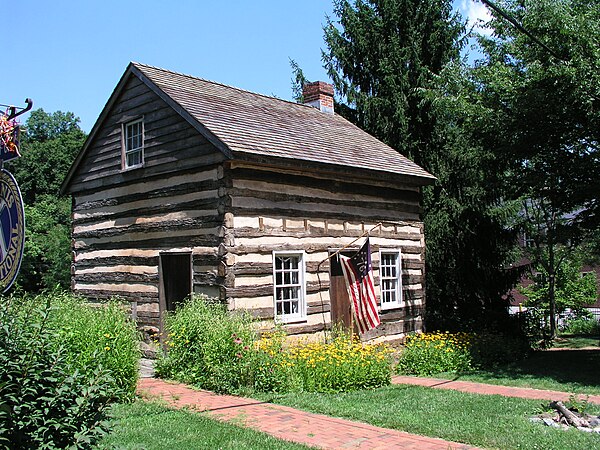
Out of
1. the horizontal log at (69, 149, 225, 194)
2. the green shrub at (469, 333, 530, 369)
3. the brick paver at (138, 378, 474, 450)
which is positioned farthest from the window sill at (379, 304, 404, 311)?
the brick paver at (138, 378, 474, 450)

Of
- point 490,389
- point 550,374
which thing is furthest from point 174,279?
point 550,374

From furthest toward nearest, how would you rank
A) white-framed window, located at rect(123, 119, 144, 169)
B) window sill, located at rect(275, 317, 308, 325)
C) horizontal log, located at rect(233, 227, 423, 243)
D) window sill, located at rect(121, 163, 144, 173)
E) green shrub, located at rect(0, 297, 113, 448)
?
white-framed window, located at rect(123, 119, 144, 169), window sill, located at rect(121, 163, 144, 173), window sill, located at rect(275, 317, 308, 325), horizontal log, located at rect(233, 227, 423, 243), green shrub, located at rect(0, 297, 113, 448)

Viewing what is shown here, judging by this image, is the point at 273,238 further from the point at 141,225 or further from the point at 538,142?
the point at 538,142

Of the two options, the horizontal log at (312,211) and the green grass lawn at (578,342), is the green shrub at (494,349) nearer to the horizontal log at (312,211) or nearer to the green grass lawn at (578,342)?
the horizontal log at (312,211)

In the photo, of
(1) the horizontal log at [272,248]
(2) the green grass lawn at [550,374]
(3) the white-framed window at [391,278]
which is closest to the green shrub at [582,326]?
(2) the green grass lawn at [550,374]

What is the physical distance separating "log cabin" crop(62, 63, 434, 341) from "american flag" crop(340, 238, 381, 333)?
2.37 ft

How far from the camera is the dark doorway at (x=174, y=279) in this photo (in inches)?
514

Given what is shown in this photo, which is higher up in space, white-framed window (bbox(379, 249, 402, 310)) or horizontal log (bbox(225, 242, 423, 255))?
horizontal log (bbox(225, 242, 423, 255))

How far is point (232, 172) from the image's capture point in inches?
455

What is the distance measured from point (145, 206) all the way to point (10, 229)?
936 centimetres

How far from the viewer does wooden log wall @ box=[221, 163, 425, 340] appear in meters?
11.5

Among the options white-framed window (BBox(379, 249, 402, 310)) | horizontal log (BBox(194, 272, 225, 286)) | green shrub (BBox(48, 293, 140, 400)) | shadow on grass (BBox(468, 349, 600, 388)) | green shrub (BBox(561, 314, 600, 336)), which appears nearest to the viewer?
green shrub (BBox(48, 293, 140, 400))

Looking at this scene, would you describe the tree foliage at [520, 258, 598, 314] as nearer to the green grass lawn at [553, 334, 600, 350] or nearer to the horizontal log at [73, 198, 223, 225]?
the green grass lawn at [553, 334, 600, 350]

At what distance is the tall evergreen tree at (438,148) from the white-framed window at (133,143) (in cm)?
833
